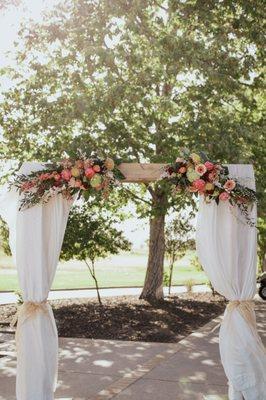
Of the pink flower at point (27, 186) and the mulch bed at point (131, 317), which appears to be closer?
the pink flower at point (27, 186)

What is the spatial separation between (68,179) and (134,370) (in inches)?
137

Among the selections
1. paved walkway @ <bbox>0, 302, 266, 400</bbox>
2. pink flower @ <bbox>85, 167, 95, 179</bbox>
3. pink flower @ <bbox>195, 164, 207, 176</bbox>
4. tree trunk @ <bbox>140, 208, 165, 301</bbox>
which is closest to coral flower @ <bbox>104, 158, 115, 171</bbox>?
pink flower @ <bbox>85, 167, 95, 179</bbox>

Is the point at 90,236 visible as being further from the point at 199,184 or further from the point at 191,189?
the point at 199,184

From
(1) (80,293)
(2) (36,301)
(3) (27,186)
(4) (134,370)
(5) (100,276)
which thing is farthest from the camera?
(5) (100,276)

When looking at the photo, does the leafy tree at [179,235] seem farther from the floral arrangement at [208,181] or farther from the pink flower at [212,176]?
the pink flower at [212,176]

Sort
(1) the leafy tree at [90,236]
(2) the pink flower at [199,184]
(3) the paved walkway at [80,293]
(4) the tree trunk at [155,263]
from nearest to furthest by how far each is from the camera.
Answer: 1. (2) the pink flower at [199,184]
2. (1) the leafy tree at [90,236]
3. (4) the tree trunk at [155,263]
4. (3) the paved walkway at [80,293]

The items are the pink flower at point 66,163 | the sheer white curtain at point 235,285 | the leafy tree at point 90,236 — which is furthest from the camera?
the leafy tree at point 90,236

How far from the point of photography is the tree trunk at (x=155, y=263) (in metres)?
19.2

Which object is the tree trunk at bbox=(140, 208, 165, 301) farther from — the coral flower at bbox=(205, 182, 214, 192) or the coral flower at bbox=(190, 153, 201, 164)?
the coral flower at bbox=(205, 182, 214, 192)

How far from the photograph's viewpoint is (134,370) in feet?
31.7

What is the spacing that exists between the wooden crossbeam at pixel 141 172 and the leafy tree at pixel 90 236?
8.33 metres

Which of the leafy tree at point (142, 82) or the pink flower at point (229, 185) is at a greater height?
the leafy tree at point (142, 82)

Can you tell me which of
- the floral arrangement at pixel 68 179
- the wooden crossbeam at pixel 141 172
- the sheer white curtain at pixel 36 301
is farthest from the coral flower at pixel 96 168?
the sheer white curtain at pixel 36 301

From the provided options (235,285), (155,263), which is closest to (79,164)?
(235,285)
